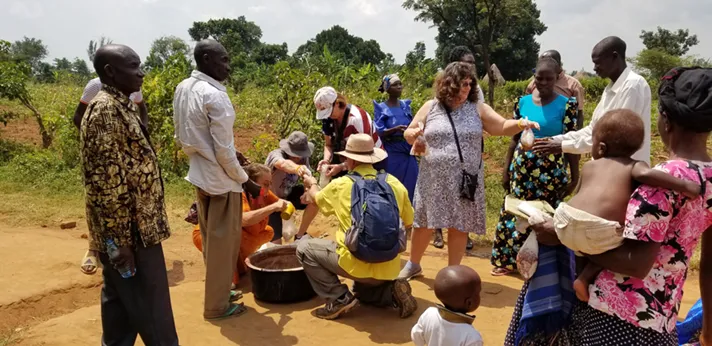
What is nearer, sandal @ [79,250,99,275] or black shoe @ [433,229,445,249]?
sandal @ [79,250,99,275]

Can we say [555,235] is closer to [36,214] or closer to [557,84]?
[557,84]

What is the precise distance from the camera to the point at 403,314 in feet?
12.6

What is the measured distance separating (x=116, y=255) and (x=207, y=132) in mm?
1167

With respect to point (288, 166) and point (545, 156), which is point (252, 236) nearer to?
point (288, 166)

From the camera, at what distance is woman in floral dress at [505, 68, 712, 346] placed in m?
1.83

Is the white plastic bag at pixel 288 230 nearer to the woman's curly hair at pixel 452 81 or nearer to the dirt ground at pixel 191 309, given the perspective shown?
the dirt ground at pixel 191 309

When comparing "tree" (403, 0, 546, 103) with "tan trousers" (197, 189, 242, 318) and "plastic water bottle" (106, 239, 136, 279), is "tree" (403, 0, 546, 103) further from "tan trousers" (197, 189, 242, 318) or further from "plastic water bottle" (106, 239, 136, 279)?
"plastic water bottle" (106, 239, 136, 279)

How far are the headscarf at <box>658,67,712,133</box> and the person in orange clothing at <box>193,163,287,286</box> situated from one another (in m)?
2.92

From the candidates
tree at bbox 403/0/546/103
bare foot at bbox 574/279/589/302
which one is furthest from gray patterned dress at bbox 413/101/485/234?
tree at bbox 403/0/546/103

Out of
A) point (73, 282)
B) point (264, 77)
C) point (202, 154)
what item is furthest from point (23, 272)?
point (264, 77)

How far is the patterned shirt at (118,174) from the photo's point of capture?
252 cm

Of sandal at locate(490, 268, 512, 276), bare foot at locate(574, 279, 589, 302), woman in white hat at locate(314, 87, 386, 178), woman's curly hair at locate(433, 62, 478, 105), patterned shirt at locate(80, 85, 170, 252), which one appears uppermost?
A: woman's curly hair at locate(433, 62, 478, 105)

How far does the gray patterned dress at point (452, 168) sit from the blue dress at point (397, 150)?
3.86ft

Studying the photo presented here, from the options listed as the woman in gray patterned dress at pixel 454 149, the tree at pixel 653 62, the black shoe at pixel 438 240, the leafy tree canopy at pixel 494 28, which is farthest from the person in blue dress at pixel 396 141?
the tree at pixel 653 62
